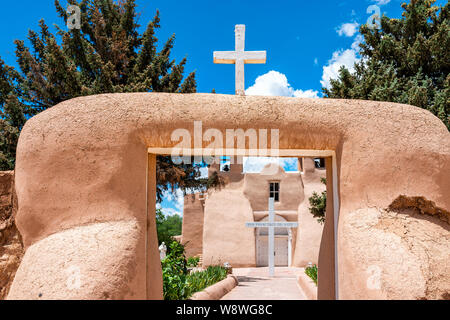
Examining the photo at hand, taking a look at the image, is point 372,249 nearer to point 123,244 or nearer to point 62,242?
point 123,244

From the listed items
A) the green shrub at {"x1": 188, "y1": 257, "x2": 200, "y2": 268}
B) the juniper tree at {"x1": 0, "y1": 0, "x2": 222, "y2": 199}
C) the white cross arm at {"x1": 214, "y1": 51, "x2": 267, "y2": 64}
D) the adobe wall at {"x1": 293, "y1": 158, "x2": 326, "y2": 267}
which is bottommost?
the green shrub at {"x1": 188, "y1": 257, "x2": 200, "y2": 268}

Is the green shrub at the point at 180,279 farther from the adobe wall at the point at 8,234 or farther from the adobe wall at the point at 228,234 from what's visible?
the adobe wall at the point at 228,234

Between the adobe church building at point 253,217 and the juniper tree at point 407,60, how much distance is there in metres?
7.89

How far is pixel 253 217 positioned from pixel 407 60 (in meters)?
9.99

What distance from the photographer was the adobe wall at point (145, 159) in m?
4.26

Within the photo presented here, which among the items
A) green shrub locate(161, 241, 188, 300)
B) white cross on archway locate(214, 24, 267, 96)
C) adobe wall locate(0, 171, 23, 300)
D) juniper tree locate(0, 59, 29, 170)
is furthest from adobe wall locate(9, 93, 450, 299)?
juniper tree locate(0, 59, 29, 170)

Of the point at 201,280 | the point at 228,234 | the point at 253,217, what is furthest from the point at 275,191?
the point at 201,280

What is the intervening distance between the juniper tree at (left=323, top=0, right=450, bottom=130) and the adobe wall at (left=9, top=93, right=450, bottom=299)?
6200 millimetres

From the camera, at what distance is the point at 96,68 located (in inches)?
476

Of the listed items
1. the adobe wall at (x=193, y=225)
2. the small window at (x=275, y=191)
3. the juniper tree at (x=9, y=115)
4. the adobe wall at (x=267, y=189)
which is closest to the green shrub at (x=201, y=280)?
the juniper tree at (x=9, y=115)

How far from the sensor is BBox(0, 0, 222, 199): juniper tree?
37.7 feet

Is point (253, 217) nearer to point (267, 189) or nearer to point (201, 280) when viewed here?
point (267, 189)

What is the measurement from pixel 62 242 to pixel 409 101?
Result: 355 inches

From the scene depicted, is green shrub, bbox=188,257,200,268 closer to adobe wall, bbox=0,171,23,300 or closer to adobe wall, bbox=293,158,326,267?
adobe wall, bbox=293,158,326,267
